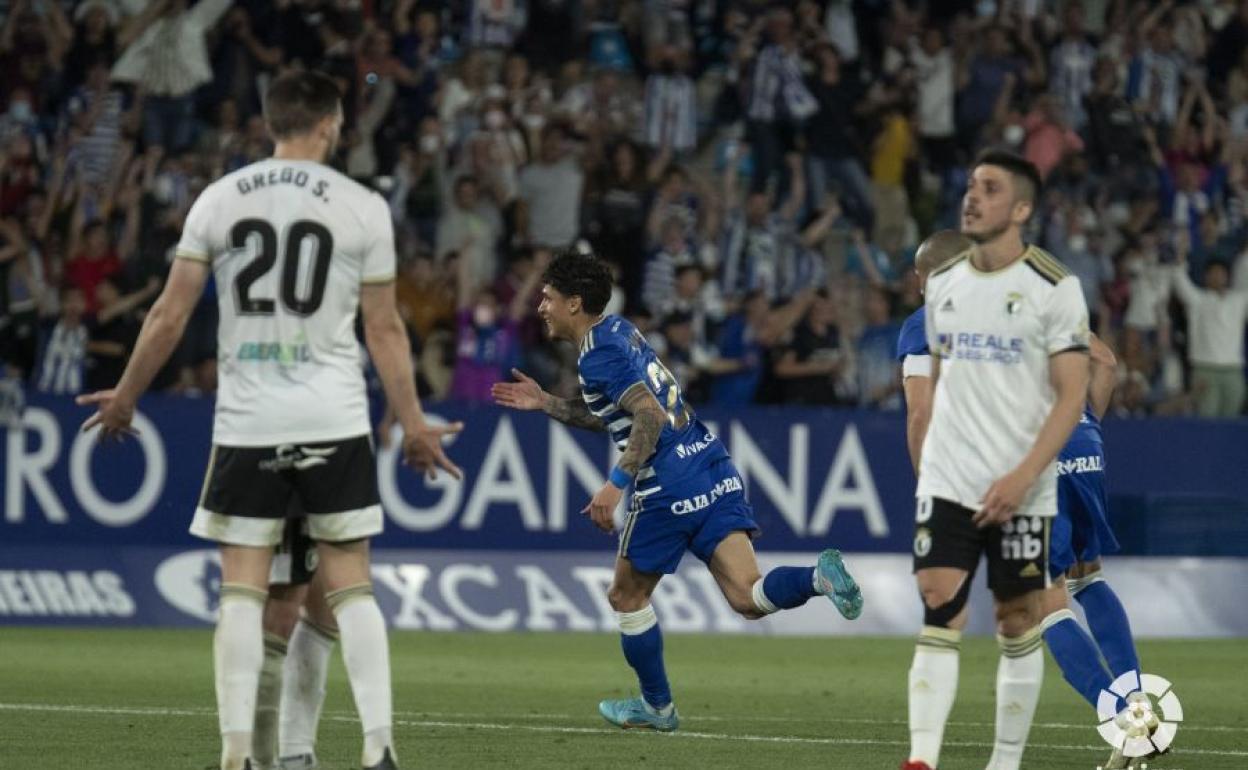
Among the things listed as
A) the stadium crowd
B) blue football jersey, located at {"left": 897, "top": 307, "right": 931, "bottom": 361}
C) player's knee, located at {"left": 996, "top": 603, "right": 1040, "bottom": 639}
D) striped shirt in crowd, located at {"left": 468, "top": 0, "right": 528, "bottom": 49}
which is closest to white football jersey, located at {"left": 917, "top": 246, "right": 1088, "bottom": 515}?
player's knee, located at {"left": 996, "top": 603, "right": 1040, "bottom": 639}

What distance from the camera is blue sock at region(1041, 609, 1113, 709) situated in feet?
30.6

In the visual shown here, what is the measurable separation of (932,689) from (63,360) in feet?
39.5

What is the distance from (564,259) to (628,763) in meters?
2.33

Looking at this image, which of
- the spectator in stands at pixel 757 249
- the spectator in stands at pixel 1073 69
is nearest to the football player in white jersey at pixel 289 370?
the spectator in stands at pixel 757 249

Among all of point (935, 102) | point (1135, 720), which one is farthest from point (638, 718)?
point (935, 102)

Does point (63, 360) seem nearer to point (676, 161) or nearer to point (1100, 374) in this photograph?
point (676, 161)

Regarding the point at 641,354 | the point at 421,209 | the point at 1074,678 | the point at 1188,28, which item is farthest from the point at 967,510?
the point at 1188,28

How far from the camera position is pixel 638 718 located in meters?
10.5

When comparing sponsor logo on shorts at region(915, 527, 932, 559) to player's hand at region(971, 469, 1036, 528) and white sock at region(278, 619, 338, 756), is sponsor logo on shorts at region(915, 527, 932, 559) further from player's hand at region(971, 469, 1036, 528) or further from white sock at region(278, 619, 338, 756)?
white sock at region(278, 619, 338, 756)

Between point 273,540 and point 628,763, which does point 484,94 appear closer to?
point 628,763

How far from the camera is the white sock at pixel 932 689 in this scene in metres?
7.70

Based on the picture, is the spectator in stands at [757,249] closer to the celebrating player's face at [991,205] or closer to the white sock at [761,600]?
the white sock at [761,600]

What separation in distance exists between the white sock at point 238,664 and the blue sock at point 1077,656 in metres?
3.47

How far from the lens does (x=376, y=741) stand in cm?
736
